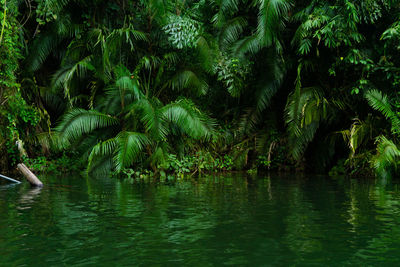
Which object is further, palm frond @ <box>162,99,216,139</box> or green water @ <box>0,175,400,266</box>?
palm frond @ <box>162,99,216,139</box>

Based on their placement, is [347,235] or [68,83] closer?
[347,235]

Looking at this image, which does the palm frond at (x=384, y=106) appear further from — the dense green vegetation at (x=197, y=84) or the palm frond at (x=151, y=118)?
the palm frond at (x=151, y=118)

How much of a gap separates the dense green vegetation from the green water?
4.14 metres

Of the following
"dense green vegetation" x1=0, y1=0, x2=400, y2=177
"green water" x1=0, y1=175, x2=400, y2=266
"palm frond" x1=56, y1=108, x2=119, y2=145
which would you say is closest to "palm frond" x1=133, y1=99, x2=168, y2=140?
"dense green vegetation" x1=0, y1=0, x2=400, y2=177

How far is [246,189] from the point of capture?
727cm

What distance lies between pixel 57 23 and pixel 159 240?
9253 mm

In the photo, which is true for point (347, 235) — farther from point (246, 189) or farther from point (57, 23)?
point (57, 23)

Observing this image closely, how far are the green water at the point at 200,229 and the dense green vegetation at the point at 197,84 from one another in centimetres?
414

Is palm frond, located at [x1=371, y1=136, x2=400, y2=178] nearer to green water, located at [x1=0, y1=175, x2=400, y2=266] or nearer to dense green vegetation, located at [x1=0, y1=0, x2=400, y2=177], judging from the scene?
dense green vegetation, located at [x1=0, y1=0, x2=400, y2=177]

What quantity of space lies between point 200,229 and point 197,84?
25.5ft

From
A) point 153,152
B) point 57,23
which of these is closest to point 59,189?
point 153,152

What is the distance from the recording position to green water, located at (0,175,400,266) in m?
2.90

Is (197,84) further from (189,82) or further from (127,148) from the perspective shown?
(127,148)

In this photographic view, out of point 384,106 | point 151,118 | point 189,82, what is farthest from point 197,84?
point 384,106
